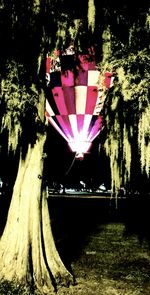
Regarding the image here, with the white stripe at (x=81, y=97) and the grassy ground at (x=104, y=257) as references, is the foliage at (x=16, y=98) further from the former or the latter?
the white stripe at (x=81, y=97)

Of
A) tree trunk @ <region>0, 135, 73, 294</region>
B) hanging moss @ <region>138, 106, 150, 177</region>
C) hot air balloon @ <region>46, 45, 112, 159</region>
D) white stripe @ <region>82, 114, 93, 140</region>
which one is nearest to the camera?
hanging moss @ <region>138, 106, 150, 177</region>

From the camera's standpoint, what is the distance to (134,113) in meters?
7.62

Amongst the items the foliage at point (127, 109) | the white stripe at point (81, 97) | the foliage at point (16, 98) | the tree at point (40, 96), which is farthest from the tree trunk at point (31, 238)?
the white stripe at point (81, 97)

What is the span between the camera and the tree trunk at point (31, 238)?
710cm

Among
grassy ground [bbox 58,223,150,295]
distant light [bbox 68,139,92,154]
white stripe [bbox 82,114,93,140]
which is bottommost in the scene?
grassy ground [bbox 58,223,150,295]

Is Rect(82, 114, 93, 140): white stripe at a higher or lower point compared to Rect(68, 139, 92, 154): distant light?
higher

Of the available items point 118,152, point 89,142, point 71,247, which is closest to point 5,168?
point 89,142

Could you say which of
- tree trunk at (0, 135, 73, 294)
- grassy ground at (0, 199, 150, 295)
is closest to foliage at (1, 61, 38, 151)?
tree trunk at (0, 135, 73, 294)

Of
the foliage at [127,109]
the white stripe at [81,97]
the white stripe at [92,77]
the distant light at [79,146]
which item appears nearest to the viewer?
the foliage at [127,109]

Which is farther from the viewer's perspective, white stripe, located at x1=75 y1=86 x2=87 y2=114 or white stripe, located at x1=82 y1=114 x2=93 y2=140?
white stripe, located at x1=82 y1=114 x2=93 y2=140

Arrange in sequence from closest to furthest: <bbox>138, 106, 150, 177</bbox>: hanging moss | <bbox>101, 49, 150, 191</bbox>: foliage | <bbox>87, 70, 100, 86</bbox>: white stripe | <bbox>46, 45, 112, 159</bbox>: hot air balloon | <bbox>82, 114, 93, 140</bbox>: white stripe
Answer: <bbox>101, 49, 150, 191</bbox>: foliage, <bbox>138, 106, 150, 177</bbox>: hanging moss, <bbox>87, 70, 100, 86</bbox>: white stripe, <bbox>46, 45, 112, 159</bbox>: hot air balloon, <bbox>82, 114, 93, 140</bbox>: white stripe

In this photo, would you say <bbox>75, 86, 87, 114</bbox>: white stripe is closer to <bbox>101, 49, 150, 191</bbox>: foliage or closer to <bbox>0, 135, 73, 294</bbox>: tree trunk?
<bbox>101, 49, 150, 191</bbox>: foliage

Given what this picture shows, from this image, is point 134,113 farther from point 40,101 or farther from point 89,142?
point 89,142

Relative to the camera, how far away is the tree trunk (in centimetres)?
710
